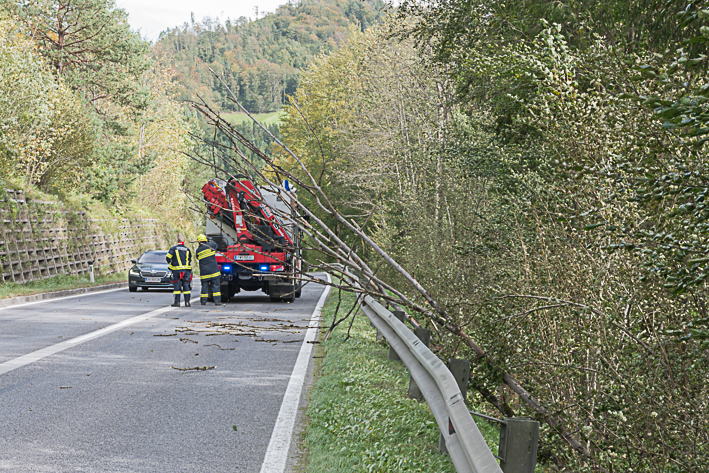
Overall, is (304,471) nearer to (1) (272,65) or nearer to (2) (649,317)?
(2) (649,317)

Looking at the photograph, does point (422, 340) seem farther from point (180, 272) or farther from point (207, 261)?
point (207, 261)

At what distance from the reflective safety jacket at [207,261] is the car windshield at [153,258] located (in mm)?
7586

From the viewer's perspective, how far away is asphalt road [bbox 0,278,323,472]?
16.5ft

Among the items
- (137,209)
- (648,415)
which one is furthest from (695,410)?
(137,209)

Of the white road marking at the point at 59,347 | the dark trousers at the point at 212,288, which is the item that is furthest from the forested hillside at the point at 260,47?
the white road marking at the point at 59,347

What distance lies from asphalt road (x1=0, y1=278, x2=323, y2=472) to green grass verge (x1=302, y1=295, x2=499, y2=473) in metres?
0.45

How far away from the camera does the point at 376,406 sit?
611 cm

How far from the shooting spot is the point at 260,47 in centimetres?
16338

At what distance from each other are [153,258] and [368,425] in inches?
825

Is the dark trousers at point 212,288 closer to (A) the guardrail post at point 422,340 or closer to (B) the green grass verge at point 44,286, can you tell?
(B) the green grass verge at point 44,286

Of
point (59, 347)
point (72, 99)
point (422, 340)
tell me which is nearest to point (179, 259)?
point (59, 347)

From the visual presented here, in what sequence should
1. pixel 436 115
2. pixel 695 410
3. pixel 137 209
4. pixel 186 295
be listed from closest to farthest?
pixel 695 410, pixel 186 295, pixel 436 115, pixel 137 209

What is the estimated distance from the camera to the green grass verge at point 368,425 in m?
4.64

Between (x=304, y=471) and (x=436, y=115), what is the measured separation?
2190 centimetres
